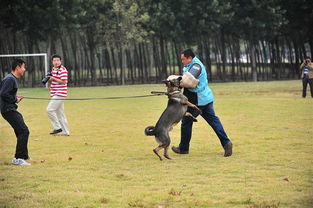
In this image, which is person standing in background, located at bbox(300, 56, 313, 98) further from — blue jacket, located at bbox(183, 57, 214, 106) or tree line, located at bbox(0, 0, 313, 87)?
tree line, located at bbox(0, 0, 313, 87)

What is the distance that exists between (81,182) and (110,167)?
133 cm

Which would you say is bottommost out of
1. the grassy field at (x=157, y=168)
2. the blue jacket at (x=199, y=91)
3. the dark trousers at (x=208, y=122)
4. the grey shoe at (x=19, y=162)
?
the grassy field at (x=157, y=168)

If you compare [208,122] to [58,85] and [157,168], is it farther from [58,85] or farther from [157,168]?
[58,85]

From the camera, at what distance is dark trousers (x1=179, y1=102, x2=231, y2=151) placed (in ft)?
35.7

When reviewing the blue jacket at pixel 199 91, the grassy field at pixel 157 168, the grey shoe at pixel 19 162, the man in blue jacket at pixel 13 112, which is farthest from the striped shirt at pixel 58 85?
the blue jacket at pixel 199 91

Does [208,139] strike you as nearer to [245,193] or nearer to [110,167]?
[110,167]

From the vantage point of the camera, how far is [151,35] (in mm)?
39656

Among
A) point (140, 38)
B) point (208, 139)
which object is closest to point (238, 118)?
point (208, 139)

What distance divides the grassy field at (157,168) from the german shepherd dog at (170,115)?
0.39 meters

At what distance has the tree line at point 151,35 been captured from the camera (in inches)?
1442

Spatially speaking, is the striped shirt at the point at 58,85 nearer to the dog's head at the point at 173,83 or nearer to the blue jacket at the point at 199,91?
the blue jacket at the point at 199,91

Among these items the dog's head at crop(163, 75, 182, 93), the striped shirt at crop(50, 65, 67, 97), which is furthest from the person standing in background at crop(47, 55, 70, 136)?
the dog's head at crop(163, 75, 182, 93)

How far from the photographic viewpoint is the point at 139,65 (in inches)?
1572

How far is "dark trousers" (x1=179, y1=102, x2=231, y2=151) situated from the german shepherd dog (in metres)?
0.36
